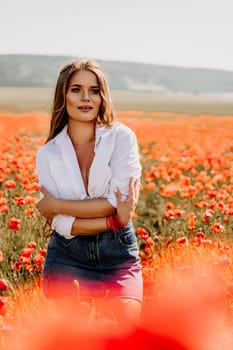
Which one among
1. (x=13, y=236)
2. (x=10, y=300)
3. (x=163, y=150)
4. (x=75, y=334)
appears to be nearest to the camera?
(x=75, y=334)

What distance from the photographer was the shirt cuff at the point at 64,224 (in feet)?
9.82

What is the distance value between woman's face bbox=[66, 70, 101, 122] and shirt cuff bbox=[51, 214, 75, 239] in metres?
0.46

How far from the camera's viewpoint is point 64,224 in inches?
118

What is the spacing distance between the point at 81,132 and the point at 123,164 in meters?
0.30

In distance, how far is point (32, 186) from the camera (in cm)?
484

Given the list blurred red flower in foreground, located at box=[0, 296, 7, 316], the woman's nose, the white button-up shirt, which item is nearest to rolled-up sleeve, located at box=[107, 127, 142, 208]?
the white button-up shirt

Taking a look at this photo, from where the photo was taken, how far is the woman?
299cm

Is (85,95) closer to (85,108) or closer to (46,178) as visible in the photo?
(85,108)

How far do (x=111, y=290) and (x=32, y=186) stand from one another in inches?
75.7

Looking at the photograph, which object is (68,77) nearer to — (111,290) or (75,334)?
(111,290)

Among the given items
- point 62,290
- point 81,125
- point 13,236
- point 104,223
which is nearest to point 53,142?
point 81,125

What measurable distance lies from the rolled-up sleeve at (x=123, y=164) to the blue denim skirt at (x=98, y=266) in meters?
0.18

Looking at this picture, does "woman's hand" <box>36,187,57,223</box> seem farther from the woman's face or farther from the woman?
the woman's face

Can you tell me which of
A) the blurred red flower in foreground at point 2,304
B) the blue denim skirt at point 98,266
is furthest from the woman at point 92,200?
the blurred red flower in foreground at point 2,304
